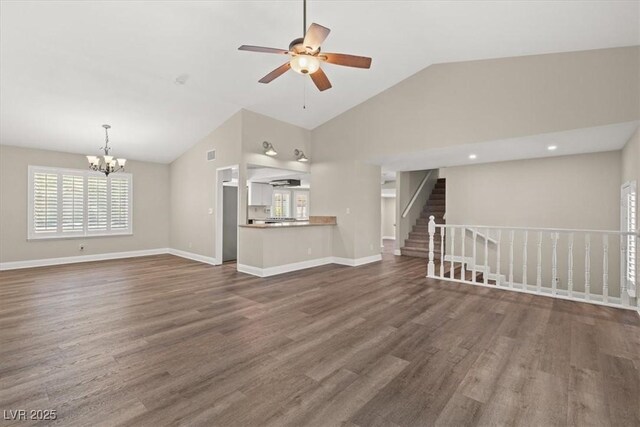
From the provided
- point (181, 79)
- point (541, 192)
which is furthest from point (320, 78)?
point (541, 192)

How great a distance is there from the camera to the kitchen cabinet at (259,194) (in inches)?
332

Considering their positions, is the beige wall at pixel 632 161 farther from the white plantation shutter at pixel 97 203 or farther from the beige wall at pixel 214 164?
the white plantation shutter at pixel 97 203

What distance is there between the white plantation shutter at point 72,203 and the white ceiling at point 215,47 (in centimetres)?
115

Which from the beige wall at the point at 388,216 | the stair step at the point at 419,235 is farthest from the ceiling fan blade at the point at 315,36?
the beige wall at the point at 388,216

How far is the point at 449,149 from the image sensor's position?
5184mm

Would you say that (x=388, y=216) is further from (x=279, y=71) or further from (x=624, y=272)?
(x=279, y=71)

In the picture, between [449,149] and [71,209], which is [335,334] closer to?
[449,149]

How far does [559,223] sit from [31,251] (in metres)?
11.2

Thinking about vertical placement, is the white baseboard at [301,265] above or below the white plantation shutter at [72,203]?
below

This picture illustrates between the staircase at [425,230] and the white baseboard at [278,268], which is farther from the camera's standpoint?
the staircase at [425,230]

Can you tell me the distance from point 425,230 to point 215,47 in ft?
22.6

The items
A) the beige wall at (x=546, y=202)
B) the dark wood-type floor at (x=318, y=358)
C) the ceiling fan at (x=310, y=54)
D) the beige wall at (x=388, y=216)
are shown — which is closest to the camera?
the dark wood-type floor at (x=318, y=358)

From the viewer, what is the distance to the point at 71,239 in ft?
22.6

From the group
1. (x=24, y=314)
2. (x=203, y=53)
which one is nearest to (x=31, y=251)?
(x=24, y=314)
